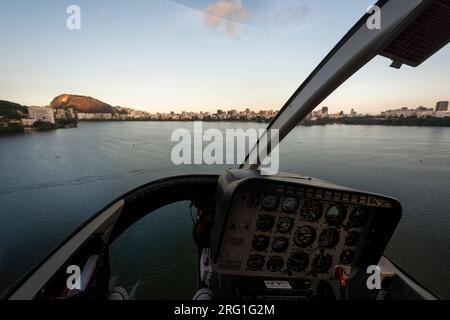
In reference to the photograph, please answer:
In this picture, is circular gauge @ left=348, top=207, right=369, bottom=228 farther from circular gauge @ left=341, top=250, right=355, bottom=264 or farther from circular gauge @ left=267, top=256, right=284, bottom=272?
circular gauge @ left=267, top=256, right=284, bottom=272

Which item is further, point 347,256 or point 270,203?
point 347,256

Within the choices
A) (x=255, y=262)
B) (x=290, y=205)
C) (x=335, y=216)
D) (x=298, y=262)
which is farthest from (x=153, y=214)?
(x=335, y=216)

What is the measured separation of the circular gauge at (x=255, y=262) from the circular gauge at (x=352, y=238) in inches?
33.0

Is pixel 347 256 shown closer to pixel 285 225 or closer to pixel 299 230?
pixel 299 230

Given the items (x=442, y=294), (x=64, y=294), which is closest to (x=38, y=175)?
(x=64, y=294)

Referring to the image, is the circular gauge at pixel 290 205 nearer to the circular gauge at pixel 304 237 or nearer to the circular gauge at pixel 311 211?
the circular gauge at pixel 311 211

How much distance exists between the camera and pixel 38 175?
16.7 m

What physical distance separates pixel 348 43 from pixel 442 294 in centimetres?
702

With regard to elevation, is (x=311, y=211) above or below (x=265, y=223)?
above

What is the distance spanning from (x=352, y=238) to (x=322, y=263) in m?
0.38

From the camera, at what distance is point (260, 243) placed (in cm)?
223

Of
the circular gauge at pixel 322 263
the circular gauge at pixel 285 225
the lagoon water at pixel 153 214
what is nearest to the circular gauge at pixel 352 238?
the circular gauge at pixel 322 263

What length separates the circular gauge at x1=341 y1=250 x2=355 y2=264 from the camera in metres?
2.32
